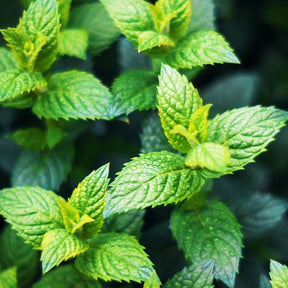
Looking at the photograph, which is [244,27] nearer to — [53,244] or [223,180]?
[223,180]

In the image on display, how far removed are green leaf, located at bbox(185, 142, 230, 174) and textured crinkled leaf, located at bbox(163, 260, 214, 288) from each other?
231 millimetres

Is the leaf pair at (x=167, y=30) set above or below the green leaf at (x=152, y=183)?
above

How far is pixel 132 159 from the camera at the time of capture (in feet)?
3.42

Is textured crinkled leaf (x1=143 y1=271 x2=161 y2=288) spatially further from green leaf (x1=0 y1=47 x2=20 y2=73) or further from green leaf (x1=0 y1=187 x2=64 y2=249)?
green leaf (x1=0 y1=47 x2=20 y2=73)

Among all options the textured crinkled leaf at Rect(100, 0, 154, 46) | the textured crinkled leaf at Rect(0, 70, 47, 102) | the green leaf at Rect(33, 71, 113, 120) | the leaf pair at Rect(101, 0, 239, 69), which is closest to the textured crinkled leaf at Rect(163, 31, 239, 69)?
the leaf pair at Rect(101, 0, 239, 69)

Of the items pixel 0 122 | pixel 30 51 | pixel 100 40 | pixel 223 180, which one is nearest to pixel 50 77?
pixel 30 51

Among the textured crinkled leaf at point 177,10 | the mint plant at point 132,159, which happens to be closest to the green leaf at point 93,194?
the mint plant at point 132,159

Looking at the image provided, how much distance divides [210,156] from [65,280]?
52cm

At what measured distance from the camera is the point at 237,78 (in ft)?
5.41

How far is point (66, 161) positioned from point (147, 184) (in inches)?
16.2

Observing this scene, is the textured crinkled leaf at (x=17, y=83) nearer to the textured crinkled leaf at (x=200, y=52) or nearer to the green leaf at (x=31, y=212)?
the green leaf at (x=31, y=212)

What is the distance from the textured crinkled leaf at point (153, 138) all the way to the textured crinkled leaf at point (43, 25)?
0.34 meters

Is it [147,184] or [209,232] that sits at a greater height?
[147,184]

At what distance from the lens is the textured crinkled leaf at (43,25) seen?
3.61ft
